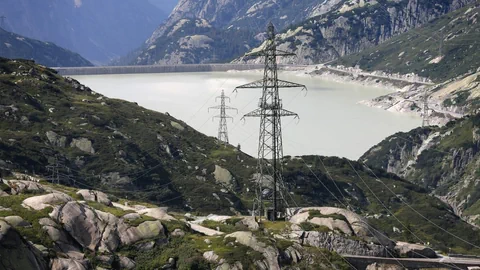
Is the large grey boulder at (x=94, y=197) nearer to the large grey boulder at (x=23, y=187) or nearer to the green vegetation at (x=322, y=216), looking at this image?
the large grey boulder at (x=23, y=187)

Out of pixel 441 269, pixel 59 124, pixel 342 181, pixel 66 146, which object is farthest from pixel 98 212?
pixel 342 181

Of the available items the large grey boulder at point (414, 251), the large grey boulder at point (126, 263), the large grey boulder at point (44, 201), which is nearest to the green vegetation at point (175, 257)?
the large grey boulder at point (126, 263)

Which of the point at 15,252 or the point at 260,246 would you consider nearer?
the point at 15,252

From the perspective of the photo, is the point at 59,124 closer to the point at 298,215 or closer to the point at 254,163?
the point at 254,163

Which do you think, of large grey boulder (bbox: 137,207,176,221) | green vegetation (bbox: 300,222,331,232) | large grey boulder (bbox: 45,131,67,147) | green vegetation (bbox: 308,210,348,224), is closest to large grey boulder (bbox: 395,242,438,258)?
green vegetation (bbox: 308,210,348,224)

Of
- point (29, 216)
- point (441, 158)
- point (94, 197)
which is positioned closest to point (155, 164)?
point (94, 197)

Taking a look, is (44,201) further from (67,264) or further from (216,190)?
(216,190)

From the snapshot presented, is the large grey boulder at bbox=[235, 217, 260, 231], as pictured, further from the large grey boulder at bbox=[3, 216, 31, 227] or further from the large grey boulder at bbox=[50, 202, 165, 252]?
the large grey boulder at bbox=[3, 216, 31, 227]
